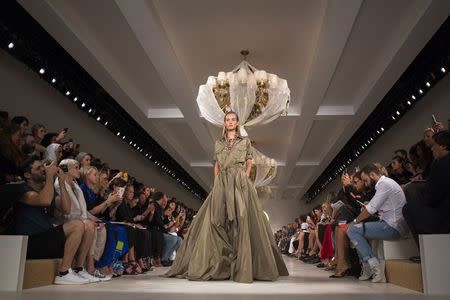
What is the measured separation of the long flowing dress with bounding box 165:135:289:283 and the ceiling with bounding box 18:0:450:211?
2089 millimetres

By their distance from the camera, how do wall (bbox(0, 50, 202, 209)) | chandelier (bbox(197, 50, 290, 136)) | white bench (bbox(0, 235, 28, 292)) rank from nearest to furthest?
white bench (bbox(0, 235, 28, 292)) → chandelier (bbox(197, 50, 290, 136)) → wall (bbox(0, 50, 202, 209))

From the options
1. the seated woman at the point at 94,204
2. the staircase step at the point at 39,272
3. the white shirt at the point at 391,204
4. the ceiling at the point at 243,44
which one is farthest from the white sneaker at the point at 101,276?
the ceiling at the point at 243,44

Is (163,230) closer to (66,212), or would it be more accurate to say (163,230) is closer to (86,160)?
(86,160)

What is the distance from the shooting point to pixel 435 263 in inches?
116

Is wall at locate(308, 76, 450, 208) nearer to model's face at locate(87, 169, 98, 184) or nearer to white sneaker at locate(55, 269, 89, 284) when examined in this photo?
model's face at locate(87, 169, 98, 184)

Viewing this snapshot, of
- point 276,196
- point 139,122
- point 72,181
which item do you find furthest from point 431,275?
point 276,196

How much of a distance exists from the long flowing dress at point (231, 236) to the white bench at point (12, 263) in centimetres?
136

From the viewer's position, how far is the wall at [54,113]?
225 inches

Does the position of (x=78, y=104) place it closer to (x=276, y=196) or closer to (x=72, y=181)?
(x=72, y=181)

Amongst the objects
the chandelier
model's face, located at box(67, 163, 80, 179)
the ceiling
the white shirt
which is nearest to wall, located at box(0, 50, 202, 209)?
the ceiling

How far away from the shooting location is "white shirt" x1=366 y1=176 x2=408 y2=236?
149 inches

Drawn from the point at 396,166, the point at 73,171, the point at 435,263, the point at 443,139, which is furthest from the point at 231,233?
the point at 396,166

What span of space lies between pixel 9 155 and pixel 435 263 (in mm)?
3508

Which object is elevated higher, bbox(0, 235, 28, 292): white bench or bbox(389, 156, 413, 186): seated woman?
bbox(389, 156, 413, 186): seated woman
